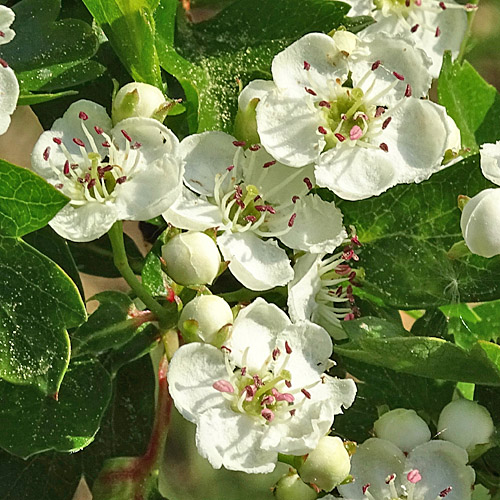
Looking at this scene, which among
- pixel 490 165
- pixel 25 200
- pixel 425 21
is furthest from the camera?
pixel 425 21

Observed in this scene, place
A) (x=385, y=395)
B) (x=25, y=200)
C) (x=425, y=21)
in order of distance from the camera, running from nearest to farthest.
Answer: (x=25, y=200), (x=385, y=395), (x=425, y=21)

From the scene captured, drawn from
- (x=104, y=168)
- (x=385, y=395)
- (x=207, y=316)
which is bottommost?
(x=385, y=395)

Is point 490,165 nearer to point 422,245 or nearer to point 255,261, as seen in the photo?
point 422,245

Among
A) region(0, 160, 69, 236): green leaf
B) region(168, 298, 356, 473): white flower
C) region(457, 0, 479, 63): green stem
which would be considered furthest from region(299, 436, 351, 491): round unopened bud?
region(457, 0, 479, 63): green stem

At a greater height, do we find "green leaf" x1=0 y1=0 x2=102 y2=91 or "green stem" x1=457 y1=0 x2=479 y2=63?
"green leaf" x1=0 y1=0 x2=102 y2=91

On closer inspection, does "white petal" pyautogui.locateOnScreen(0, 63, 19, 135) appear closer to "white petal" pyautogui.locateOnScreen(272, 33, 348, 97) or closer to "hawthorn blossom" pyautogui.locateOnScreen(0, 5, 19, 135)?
"hawthorn blossom" pyautogui.locateOnScreen(0, 5, 19, 135)

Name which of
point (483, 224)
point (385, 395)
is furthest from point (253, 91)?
point (385, 395)

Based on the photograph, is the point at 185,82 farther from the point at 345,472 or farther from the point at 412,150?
the point at 345,472
